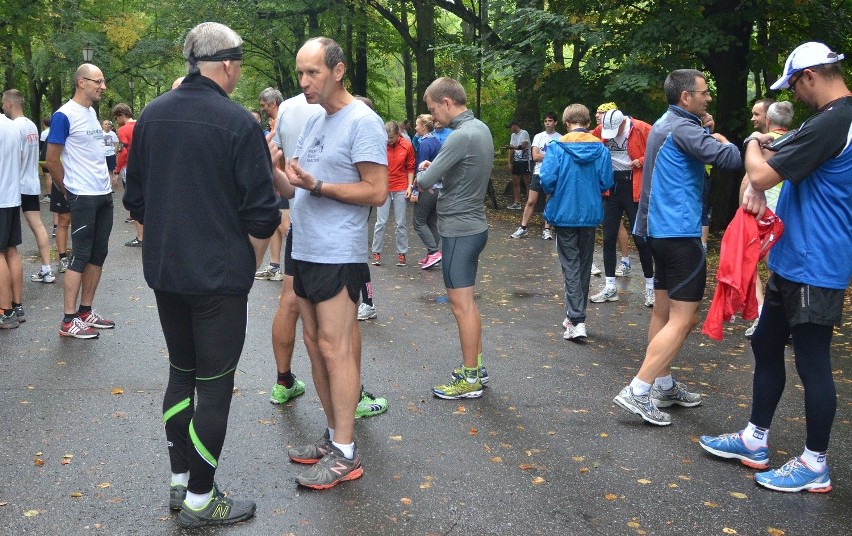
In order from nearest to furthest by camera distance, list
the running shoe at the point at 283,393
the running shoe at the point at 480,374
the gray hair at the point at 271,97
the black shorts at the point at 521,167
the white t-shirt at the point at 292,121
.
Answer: the white t-shirt at the point at 292,121 → the running shoe at the point at 283,393 → the running shoe at the point at 480,374 → the gray hair at the point at 271,97 → the black shorts at the point at 521,167

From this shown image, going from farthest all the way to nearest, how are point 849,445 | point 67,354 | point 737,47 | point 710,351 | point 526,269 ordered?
1. point 737,47
2. point 526,269
3. point 710,351
4. point 67,354
5. point 849,445

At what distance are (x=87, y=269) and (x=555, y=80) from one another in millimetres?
12208

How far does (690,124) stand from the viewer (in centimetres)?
562

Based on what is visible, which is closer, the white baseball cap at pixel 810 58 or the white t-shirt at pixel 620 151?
the white baseball cap at pixel 810 58

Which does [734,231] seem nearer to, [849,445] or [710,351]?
[849,445]

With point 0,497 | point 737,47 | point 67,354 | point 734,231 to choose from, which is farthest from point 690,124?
point 737,47

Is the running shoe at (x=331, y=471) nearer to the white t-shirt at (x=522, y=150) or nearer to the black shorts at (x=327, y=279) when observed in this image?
the black shorts at (x=327, y=279)

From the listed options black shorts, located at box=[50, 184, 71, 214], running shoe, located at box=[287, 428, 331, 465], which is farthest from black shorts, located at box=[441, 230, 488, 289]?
black shorts, located at box=[50, 184, 71, 214]

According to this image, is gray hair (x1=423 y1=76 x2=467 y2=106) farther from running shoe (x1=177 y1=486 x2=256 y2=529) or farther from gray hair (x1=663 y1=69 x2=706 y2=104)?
running shoe (x1=177 y1=486 x2=256 y2=529)

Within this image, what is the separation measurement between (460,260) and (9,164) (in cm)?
463

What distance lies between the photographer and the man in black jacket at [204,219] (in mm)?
3945

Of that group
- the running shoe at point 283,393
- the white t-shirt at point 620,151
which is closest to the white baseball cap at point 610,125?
the white t-shirt at point 620,151

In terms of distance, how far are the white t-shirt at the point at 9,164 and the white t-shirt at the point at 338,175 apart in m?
4.79

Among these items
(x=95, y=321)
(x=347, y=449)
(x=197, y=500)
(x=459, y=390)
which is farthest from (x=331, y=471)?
(x=95, y=321)
